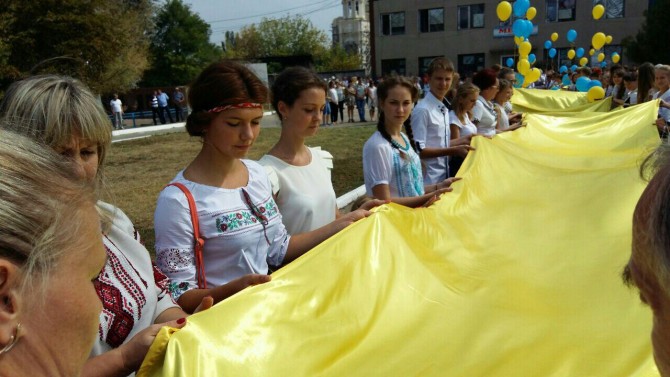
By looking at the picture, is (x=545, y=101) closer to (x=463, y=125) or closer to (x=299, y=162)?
(x=463, y=125)

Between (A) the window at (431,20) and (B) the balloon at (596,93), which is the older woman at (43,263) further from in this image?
(A) the window at (431,20)

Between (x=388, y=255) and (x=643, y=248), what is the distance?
4.76 feet

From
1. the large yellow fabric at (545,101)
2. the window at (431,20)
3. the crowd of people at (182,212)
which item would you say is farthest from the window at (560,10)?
the crowd of people at (182,212)

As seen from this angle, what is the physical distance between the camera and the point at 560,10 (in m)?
41.1

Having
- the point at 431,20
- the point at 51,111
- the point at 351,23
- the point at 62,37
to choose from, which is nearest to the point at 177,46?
the point at 431,20

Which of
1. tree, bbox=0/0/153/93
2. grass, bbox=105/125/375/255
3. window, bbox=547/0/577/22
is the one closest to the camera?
grass, bbox=105/125/375/255

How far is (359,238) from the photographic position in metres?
2.41

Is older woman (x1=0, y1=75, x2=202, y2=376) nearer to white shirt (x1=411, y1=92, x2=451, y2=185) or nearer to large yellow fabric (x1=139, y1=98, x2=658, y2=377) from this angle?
large yellow fabric (x1=139, y1=98, x2=658, y2=377)

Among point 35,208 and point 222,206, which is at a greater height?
point 35,208

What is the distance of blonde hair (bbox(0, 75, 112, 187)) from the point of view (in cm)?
166

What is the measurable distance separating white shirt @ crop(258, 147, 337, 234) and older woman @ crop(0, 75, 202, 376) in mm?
1023

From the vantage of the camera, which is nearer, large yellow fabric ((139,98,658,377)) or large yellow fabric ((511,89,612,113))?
large yellow fabric ((139,98,658,377))

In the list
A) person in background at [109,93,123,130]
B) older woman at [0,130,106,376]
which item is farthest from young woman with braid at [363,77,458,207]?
person in background at [109,93,123,130]

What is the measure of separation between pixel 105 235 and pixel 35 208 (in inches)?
33.5
